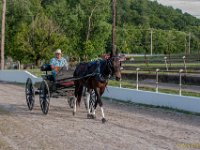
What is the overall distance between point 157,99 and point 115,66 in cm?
579

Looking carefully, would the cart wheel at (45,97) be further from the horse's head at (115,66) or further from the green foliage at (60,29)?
the green foliage at (60,29)

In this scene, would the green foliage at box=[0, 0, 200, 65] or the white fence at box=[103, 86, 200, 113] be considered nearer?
the white fence at box=[103, 86, 200, 113]

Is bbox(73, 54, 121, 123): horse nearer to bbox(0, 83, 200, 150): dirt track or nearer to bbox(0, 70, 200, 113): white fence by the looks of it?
bbox(0, 83, 200, 150): dirt track

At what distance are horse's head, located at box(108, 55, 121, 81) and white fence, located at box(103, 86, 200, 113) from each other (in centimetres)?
395

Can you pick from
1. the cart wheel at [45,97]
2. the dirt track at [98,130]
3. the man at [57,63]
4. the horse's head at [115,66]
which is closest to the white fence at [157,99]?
the dirt track at [98,130]

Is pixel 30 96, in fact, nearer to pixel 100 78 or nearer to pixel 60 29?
pixel 100 78

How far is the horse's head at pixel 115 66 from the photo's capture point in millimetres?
14242

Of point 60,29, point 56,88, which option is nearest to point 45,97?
point 56,88

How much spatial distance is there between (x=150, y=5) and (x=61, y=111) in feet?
412

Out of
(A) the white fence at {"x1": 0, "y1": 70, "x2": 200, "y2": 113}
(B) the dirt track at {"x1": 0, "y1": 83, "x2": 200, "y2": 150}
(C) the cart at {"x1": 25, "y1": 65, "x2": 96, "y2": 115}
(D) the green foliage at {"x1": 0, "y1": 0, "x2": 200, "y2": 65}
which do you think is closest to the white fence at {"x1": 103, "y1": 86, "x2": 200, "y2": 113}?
(A) the white fence at {"x1": 0, "y1": 70, "x2": 200, "y2": 113}

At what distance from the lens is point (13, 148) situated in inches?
416

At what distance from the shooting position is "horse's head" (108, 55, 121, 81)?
14242 millimetres

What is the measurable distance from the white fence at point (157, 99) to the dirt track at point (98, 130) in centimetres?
65

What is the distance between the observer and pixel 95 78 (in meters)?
14.8
